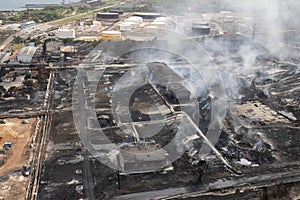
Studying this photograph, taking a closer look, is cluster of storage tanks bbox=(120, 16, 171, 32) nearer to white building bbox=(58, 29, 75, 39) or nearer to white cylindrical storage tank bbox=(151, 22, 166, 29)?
white cylindrical storage tank bbox=(151, 22, 166, 29)

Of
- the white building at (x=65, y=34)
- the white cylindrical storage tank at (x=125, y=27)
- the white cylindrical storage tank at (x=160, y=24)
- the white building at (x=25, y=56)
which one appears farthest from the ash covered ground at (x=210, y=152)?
the white cylindrical storage tank at (x=160, y=24)

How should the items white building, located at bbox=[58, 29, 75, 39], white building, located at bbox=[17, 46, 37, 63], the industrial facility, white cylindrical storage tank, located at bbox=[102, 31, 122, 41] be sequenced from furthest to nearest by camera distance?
white building, located at bbox=[58, 29, 75, 39], white cylindrical storage tank, located at bbox=[102, 31, 122, 41], white building, located at bbox=[17, 46, 37, 63], the industrial facility

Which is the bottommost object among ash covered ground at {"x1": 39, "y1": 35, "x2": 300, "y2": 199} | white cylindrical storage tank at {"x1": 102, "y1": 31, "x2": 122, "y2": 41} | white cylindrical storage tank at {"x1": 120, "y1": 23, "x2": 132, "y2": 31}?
ash covered ground at {"x1": 39, "y1": 35, "x2": 300, "y2": 199}

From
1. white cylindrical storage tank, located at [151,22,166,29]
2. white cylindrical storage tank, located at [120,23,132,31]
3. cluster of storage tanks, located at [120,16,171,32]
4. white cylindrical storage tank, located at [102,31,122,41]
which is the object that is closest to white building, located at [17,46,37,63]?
white cylindrical storage tank, located at [102,31,122,41]

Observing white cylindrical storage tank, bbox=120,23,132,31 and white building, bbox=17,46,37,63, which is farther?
white cylindrical storage tank, bbox=120,23,132,31

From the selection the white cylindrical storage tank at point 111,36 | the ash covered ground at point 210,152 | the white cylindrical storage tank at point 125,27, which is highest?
the white cylindrical storage tank at point 125,27

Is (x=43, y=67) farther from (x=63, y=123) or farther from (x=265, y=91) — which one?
(x=265, y=91)

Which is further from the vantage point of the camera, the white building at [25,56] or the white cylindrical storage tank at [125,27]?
the white cylindrical storage tank at [125,27]

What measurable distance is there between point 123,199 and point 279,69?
2691 centimetres

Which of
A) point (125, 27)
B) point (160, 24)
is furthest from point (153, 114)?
point (160, 24)

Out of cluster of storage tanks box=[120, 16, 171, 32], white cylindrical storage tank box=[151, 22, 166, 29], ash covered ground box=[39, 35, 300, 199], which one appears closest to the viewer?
ash covered ground box=[39, 35, 300, 199]

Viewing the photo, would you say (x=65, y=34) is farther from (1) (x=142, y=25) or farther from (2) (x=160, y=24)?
(2) (x=160, y=24)

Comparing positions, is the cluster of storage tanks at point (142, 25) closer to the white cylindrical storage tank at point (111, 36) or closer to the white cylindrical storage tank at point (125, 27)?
the white cylindrical storage tank at point (125, 27)

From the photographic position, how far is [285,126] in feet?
80.9
